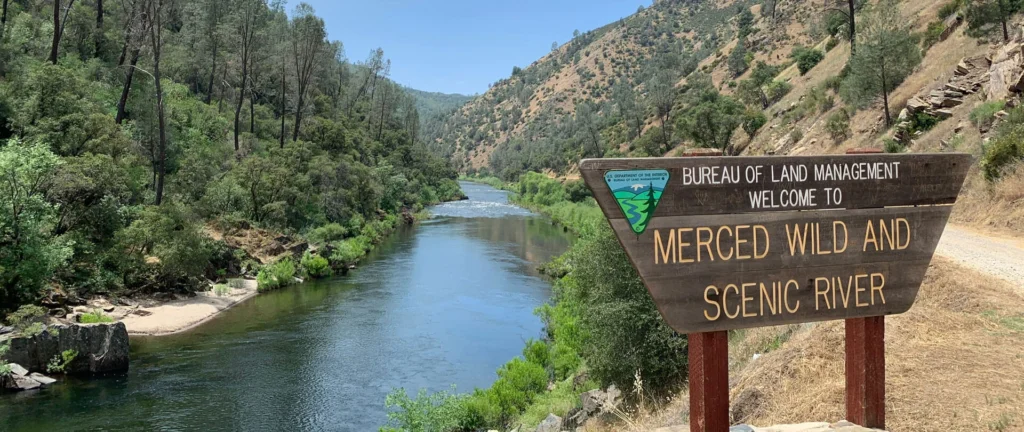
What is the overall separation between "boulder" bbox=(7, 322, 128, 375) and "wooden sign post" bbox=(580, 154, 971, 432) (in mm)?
23929

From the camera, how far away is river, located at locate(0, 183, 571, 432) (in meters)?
19.3

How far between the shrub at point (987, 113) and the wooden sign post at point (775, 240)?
68.0 ft

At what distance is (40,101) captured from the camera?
3150 cm

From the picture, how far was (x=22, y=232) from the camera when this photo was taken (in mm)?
23828

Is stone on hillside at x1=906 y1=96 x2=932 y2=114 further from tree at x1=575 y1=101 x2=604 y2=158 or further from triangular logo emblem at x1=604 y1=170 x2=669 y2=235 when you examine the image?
tree at x1=575 y1=101 x2=604 y2=158

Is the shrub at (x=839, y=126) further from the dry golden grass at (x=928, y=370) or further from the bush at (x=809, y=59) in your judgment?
the dry golden grass at (x=928, y=370)

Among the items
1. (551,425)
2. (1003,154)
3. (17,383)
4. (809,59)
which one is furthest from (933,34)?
(17,383)

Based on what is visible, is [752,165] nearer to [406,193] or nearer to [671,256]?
[671,256]

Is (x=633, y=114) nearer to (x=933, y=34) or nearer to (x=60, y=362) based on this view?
Result: (x=933, y=34)

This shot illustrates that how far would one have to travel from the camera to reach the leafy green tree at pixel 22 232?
77.2ft

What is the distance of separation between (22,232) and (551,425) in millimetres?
21294

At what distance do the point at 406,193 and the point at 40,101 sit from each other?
4925 centimetres

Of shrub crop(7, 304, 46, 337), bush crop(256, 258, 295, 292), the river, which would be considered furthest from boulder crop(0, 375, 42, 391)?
bush crop(256, 258, 295, 292)

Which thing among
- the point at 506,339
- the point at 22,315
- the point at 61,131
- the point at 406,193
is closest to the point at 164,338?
the point at 22,315
